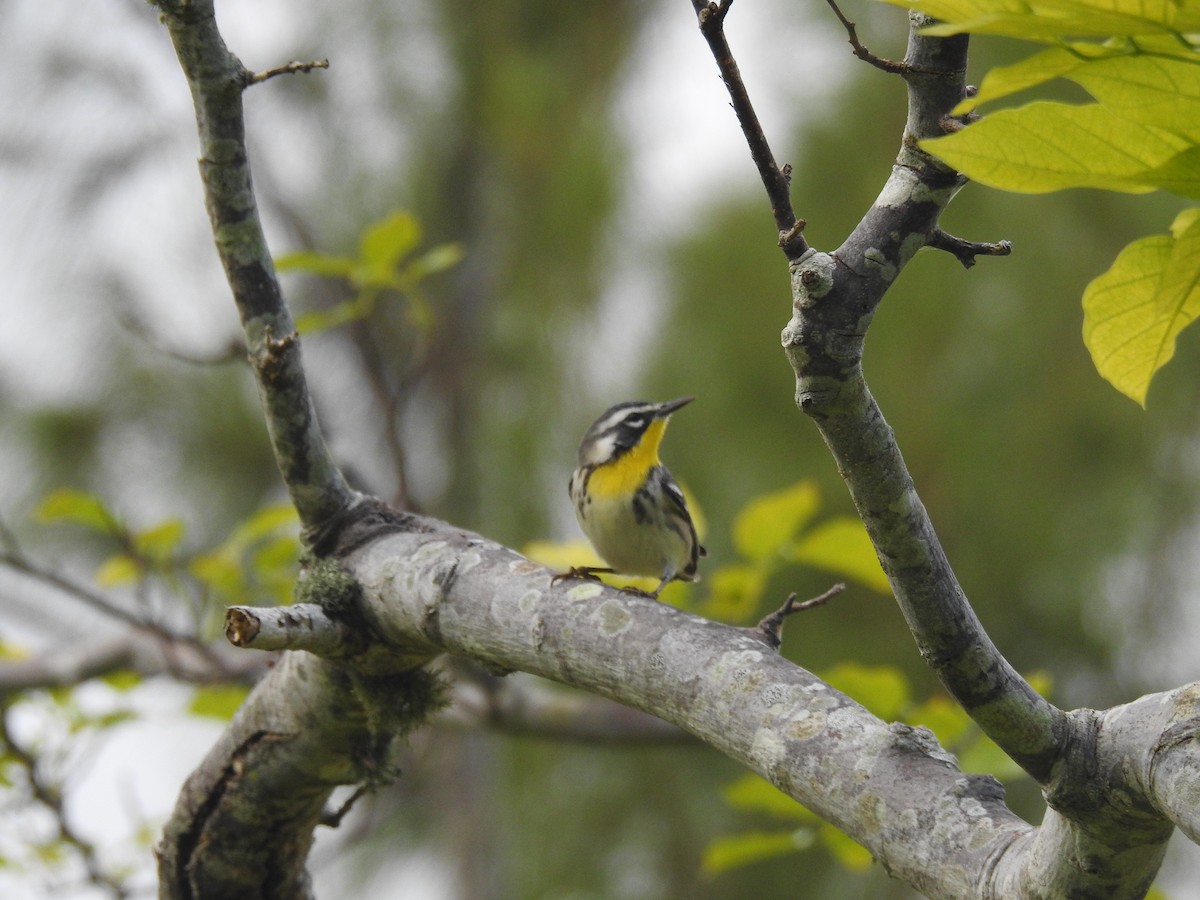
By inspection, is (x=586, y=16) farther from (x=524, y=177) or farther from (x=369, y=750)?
(x=369, y=750)

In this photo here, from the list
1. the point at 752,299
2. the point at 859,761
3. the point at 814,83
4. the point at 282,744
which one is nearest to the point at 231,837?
the point at 282,744

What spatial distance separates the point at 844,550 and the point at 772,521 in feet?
0.43

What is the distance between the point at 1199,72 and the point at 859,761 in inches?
24.7

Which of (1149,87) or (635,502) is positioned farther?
(635,502)

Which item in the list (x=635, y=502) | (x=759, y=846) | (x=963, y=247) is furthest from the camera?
(x=635, y=502)

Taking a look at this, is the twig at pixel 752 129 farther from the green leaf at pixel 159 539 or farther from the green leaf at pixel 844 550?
the green leaf at pixel 159 539

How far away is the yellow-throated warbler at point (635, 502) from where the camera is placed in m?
2.77

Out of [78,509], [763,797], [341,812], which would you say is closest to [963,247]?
[763,797]

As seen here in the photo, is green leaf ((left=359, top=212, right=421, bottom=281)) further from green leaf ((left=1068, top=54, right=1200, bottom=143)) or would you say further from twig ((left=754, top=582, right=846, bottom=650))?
green leaf ((left=1068, top=54, right=1200, bottom=143))

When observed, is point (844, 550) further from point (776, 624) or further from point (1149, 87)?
point (1149, 87)

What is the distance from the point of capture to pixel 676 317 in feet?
16.8

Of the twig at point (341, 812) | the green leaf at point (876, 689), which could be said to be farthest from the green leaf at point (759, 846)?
the twig at point (341, 812)

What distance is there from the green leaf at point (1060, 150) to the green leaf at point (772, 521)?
4.48ft

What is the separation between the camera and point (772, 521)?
6.58ft
